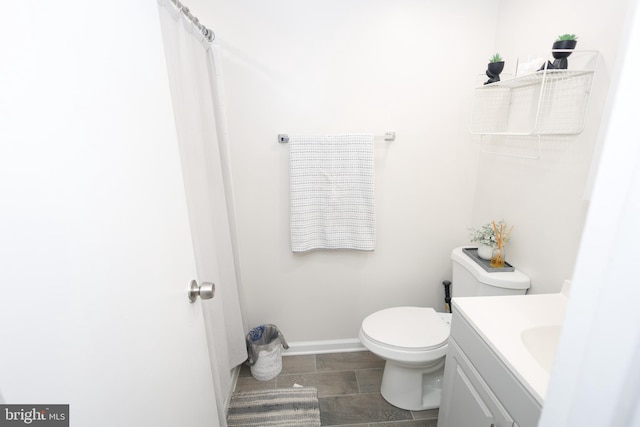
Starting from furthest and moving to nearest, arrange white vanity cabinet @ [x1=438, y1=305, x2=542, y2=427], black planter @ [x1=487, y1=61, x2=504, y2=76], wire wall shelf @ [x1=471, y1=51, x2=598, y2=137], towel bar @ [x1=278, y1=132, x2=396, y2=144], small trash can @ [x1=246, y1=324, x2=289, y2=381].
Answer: small trash can @ [x1=246, y1=324, x2=289, y2=381], towel bar @ [x1=278, y1=132, x2=396, y2=144], black planter @ [x1=487, y1=61, x2=504, y2=76], wire wall shelf @ [x1=471, y1=51, x2=598, y2=137], white vanity cabinet @ [x1=438, y1=305, x2=542, y2=427]

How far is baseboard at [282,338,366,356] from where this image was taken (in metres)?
2.06

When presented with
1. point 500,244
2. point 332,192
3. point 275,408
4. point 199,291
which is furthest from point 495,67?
point 275,408

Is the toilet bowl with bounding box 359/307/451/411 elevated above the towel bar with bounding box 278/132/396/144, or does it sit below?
below

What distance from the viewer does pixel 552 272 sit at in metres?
1.28

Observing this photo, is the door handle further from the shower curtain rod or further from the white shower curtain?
the shower curtain rod

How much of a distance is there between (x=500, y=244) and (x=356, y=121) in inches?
38.9

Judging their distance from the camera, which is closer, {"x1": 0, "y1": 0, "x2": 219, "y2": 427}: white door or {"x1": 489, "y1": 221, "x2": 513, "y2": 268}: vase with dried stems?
{"x1": 0, "y1": 0, "x2": 219, "y2": 427}: white door

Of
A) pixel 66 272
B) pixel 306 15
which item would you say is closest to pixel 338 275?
pixel 306 15

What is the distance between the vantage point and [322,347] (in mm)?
2070

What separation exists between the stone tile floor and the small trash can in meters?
0.05

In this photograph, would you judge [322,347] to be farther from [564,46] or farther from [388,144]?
[564,46]

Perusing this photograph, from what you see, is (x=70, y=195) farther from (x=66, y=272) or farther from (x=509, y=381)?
(x=509, y=381)

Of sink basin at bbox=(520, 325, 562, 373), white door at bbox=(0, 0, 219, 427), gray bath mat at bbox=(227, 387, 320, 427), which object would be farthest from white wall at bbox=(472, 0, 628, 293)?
white door at bbox=(0, 0, 219, 427)

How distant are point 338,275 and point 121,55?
161cm
